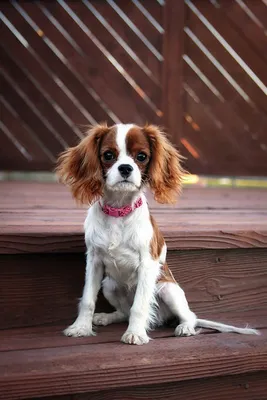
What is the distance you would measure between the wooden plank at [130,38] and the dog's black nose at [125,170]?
302 centimetres

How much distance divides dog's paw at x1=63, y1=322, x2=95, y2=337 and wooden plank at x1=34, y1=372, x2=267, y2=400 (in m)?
0.29

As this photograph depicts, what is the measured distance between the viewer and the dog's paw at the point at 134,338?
1782mm

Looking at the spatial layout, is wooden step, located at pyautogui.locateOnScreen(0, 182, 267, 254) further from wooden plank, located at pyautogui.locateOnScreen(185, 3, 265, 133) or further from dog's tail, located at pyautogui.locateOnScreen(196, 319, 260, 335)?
wooden plank, located at pyautogui.locateOnScreen(185, 3, 265, 133)

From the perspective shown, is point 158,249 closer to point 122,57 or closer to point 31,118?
point 122,57

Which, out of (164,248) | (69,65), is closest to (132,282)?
(164,248)

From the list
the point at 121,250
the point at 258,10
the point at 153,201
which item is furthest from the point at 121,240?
the point at 258,10

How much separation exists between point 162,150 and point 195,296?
1.71ft

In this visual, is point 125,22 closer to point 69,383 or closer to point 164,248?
point 164,248

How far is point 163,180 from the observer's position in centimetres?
202

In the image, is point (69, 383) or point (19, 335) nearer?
point (69, 383)

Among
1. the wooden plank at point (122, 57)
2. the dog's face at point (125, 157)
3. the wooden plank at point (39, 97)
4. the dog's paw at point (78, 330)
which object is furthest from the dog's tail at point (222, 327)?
the wooden plank at point (39, 97)

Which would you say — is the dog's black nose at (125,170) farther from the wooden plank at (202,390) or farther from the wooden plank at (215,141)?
the wooden plank at (215,141)

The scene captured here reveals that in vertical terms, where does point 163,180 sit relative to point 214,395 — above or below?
above

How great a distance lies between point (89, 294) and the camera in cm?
196
